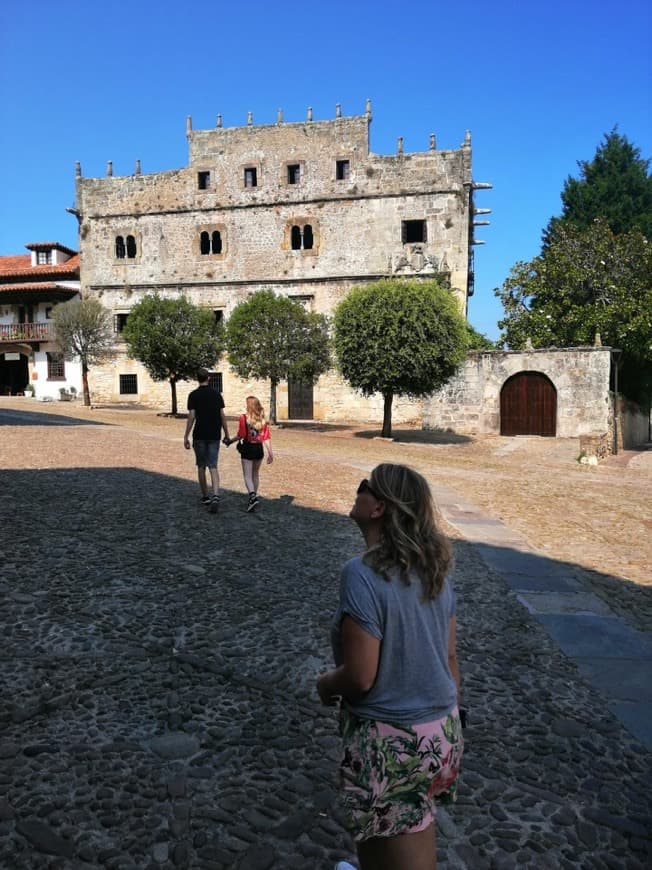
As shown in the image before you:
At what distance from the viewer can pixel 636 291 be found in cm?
2852

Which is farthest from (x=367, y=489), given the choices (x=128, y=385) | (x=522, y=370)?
(x=128, y=385)

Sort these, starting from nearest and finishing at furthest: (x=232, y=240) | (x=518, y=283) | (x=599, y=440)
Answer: (x=599, y=440) → (x=518, y=283) → (x=232, y=240)

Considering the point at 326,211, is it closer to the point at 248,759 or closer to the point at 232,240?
the point at 232,240

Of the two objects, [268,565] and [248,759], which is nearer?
[248,759]

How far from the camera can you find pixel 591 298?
1181 inches

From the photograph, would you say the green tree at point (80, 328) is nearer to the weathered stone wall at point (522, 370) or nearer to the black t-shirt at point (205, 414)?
the weathered stone wall at point (522, 370)

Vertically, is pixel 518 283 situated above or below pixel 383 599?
above

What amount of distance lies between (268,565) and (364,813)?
453 centimetres

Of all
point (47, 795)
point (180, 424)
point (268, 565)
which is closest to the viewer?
point (47, 795)

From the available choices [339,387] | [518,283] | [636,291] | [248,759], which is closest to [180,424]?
[339,387]

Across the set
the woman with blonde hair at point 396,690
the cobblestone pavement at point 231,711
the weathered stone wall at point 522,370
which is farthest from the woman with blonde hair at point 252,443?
the weathered stone wall at point 522,370

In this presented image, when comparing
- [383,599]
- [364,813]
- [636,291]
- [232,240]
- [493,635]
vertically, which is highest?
[232,240]

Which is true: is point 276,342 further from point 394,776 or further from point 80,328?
point 394,776

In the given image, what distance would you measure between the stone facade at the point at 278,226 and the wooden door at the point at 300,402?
39cm
